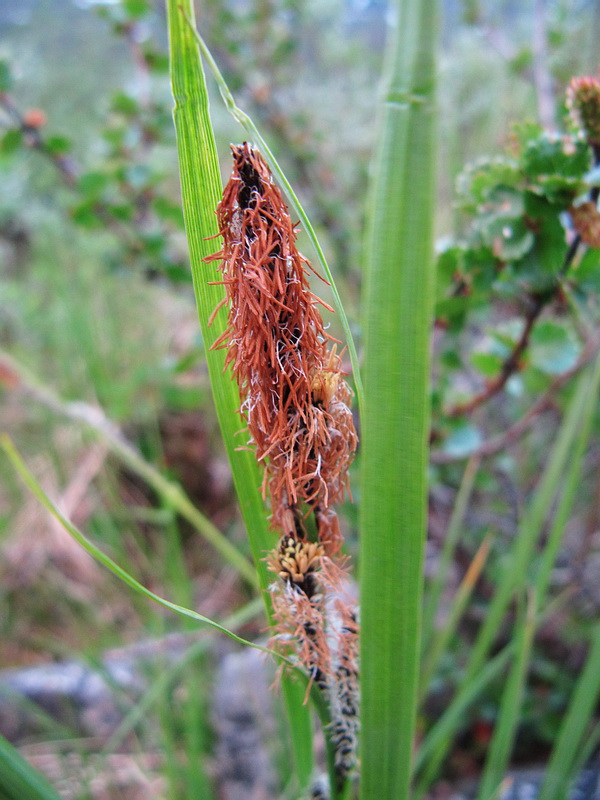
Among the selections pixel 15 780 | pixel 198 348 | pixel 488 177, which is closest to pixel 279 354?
pixel 15 780

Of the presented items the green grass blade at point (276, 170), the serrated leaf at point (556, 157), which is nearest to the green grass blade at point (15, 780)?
the green grass blade at point (276, 170)

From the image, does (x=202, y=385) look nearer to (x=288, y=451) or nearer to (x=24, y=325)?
(x=24, y=325)

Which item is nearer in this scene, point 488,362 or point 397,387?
point 397,387

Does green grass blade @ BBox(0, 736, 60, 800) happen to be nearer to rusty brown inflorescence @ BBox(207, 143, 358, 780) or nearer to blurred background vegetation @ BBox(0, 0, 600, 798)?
rusty brown inflorescence @ BBox(207, 143, 358, 780)

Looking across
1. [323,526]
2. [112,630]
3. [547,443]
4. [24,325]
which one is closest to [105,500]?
[112,630]

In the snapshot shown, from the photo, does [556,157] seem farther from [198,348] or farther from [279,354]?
[198,348]

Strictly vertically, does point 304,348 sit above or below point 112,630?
above

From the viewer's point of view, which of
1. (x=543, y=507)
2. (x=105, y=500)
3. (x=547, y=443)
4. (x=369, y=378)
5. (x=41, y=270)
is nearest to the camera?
(x=369, y=378)
